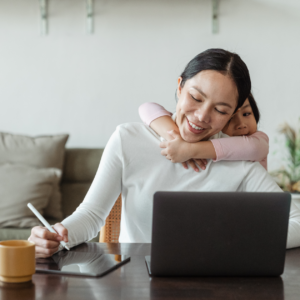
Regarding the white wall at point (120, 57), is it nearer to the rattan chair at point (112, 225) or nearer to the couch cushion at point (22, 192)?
the couch cushion at point (22, 192)

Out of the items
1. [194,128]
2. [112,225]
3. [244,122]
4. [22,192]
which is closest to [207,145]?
[194,128]

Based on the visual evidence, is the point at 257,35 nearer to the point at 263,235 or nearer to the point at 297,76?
the point at 297,76

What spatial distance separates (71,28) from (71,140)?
755 millimetres

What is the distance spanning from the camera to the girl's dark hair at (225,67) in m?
1.10

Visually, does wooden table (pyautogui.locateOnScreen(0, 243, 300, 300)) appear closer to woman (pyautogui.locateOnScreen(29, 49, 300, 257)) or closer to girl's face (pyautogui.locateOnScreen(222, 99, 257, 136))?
woman (pyautogui.locateOnScreen(29, 49, 300, 257))

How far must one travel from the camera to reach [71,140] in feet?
8.30

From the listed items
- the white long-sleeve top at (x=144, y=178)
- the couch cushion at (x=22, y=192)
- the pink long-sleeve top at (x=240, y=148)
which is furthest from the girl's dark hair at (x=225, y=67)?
the couch cushion at (x=22, y=192)

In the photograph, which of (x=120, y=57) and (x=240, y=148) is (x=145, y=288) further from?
(x=120, y=57)

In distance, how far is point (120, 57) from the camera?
2514 millimetres

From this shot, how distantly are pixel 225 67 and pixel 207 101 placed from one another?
0.38 ft

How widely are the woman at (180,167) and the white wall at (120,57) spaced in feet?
4.32

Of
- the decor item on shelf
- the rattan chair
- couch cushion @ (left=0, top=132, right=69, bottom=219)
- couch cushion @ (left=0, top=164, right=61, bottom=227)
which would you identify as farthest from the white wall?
the rattan chair

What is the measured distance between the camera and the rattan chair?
1340 millimetres

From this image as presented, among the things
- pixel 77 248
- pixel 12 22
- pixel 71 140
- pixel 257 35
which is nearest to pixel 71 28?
pixel 12 22
